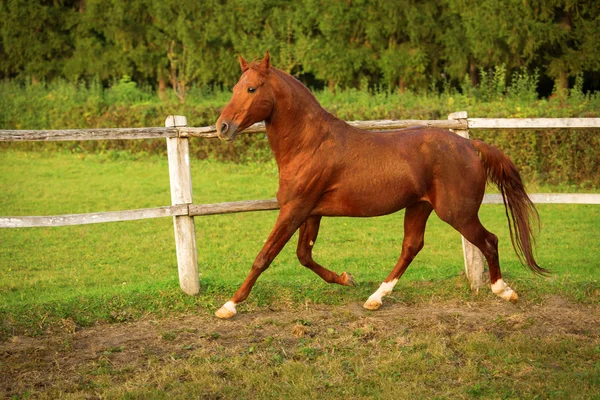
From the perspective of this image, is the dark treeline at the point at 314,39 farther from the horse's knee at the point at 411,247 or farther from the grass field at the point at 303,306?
the horse's knee at the point at 411,247

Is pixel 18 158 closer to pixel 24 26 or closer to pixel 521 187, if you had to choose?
pixel 24 26

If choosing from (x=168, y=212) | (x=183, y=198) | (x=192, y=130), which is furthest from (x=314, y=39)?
(x=168, y=212)

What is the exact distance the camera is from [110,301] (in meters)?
7.05

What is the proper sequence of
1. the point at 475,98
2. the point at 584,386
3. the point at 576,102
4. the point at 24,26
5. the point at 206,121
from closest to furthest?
the point at 584,386, the point at 576,102, the point at 475,98, the point at 206,121, the point at 24,26

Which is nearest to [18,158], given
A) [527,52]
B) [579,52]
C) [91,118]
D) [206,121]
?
[91,118]

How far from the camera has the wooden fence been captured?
6.61 m

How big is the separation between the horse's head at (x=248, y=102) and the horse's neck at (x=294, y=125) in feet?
0.56

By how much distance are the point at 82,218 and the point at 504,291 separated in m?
3.82

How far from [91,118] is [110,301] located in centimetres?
1342

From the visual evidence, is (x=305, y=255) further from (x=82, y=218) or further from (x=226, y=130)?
(x=82, y=218)

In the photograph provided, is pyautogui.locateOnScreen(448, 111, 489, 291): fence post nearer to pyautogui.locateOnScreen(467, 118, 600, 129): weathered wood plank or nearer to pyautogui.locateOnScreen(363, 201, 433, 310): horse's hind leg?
pyautogui.locateOnScreen(467, 118, 600, 129): weathered wood plank

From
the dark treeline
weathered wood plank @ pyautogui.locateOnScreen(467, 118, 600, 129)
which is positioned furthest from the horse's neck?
the dark treeline

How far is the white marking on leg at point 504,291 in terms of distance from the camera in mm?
6977

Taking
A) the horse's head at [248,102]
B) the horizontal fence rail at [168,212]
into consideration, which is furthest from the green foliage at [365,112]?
the horse's head at [248,102]
